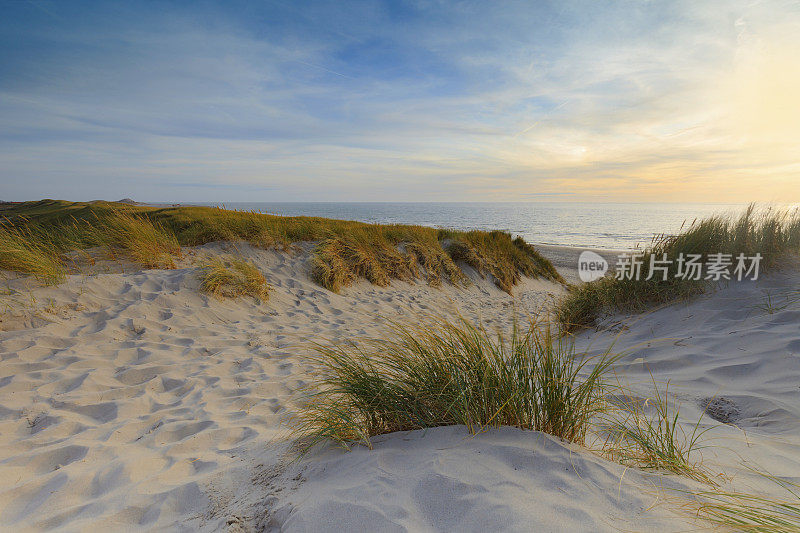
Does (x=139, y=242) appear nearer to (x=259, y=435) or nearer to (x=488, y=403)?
(x=259, y=435)

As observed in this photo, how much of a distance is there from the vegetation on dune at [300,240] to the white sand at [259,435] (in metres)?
1.70

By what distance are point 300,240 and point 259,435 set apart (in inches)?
268

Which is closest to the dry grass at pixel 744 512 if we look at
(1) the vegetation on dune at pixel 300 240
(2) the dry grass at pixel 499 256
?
(1) the vegetation on dune at pixel 300 240

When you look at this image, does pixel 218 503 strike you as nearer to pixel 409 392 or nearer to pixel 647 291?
pixel 409 392

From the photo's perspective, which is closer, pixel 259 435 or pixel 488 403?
pixel 488 403

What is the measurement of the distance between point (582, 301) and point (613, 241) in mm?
26949

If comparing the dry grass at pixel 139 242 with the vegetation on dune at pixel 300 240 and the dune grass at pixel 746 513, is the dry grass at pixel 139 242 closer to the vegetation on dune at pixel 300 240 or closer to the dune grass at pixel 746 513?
the vegetation on dune at pixel 300 240

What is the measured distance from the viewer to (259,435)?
2.69m

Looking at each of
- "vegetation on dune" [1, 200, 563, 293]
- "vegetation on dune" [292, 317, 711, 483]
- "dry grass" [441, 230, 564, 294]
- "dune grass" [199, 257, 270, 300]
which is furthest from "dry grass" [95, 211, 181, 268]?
"dry grass" [441, 230, 564, 294]

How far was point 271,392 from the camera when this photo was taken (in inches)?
138

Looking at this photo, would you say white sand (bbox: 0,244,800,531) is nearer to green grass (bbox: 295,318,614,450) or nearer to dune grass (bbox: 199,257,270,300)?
green grass (bbox: 295,318,614,450)

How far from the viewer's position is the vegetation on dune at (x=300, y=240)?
6.96 metres

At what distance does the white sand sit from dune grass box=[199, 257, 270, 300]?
1.05ft

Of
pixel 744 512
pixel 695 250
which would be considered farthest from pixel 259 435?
pixel 695 250
